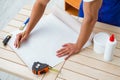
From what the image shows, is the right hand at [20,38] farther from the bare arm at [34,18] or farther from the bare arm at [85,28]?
the bare arm at [85,28]

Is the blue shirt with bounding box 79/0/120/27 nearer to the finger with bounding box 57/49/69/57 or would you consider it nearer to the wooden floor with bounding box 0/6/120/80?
the wooden floor with bounding box 0/6/120/80

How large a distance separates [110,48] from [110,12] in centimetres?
49

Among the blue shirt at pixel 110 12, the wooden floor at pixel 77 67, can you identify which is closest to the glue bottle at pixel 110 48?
the wooden floor at pixel 77 67

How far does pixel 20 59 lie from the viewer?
128 centimetres

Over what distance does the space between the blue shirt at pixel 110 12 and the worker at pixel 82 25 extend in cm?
30

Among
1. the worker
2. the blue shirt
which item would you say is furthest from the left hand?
the blue shirt

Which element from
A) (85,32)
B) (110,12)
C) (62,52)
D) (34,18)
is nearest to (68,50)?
(62,52)

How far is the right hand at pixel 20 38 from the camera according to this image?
135cm

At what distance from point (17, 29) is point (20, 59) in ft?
0.84

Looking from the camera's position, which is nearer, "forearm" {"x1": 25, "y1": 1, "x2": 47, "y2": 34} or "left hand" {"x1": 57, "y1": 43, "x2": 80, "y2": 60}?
"left hand" {"x1": 57, "y1": 43, "x2": 80, "y2": 60}

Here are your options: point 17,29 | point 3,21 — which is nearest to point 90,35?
point 17,29

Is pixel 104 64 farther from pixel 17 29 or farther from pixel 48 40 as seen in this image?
pixel 17 29

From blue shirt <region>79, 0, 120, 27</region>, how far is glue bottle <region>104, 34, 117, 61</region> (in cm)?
46

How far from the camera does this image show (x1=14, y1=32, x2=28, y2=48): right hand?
1355 mm
